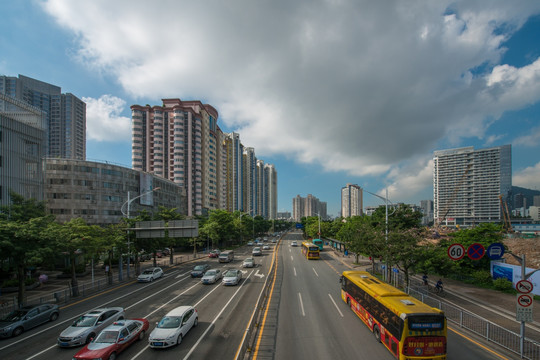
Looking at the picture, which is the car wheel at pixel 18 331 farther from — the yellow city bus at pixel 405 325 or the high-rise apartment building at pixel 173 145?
the high-rise apartment building at pixel 173 145

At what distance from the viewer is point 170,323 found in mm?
14750

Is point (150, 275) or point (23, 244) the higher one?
point (23, 244)

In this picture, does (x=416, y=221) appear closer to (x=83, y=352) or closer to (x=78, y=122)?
(x=83, y=352)

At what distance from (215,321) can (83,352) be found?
7547 mm

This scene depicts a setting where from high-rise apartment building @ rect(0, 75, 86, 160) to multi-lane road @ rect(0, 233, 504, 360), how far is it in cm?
16948

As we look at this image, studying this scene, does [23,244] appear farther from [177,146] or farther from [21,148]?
[177,146]

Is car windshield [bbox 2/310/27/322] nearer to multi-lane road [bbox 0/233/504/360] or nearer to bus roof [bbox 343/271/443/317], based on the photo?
multi-lane road [bbox 0/233/504/360]

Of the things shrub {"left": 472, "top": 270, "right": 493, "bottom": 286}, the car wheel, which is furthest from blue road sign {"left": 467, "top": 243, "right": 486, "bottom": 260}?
the car wheel

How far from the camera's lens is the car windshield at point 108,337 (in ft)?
42.4


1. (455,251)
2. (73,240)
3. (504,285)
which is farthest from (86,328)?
(504,285)

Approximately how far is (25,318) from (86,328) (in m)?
5.96

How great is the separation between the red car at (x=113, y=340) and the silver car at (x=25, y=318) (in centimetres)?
783

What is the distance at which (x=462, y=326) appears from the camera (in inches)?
644

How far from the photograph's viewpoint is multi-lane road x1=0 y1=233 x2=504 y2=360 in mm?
13141
